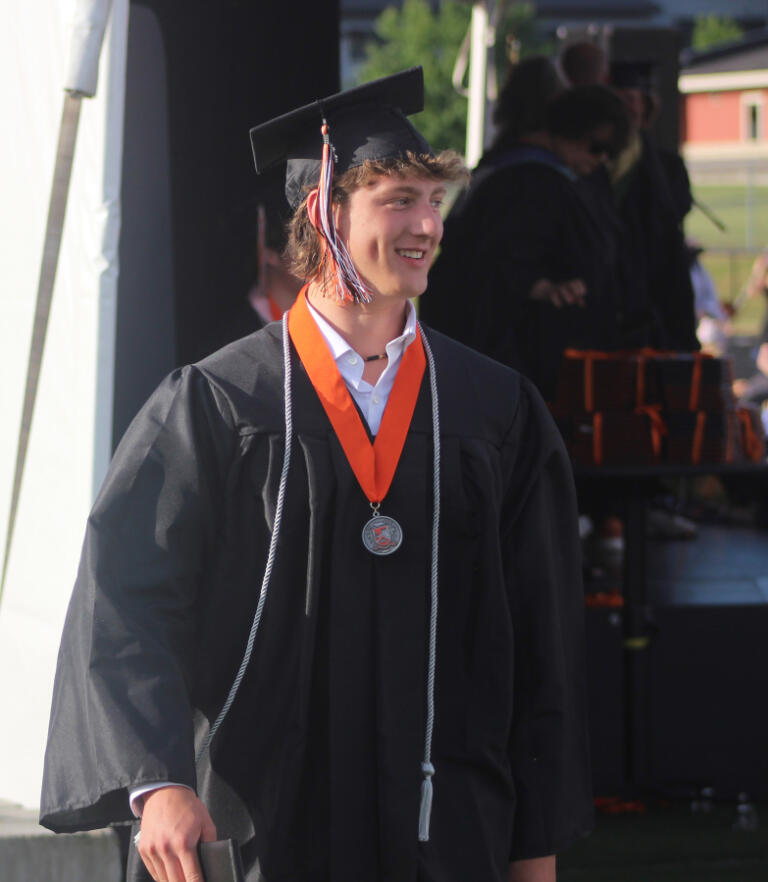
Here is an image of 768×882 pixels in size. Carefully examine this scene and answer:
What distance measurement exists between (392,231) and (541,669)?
71 centimetres

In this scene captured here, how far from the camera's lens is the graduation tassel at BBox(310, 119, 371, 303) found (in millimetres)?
2018

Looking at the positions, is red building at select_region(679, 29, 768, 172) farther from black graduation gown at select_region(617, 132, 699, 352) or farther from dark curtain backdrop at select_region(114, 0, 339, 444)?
dark curtain backdrop at select_region(114, 0, 339, 444)

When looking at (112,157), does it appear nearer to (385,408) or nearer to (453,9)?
(385,408)

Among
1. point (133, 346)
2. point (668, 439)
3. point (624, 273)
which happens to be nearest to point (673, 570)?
point (668, 439)

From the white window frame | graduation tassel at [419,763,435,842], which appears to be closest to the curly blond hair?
graduation tassel at [419,763,435,842]

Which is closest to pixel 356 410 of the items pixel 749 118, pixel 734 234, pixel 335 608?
pixel 335 608

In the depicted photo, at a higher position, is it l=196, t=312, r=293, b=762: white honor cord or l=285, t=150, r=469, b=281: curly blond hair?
l=285, t=150, r=469, b=281: curly blond hair

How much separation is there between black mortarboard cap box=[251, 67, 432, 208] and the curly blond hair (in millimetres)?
20

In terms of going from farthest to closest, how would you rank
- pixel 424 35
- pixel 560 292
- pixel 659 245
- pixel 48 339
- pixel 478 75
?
pixel 424 35 < pixel 478 75 < pixel 659 245 < pixel 560 292 < pixel 48 339

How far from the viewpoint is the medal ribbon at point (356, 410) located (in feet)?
6.43

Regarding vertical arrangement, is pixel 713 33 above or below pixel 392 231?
above

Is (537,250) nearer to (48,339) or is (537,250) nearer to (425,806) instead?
(48,339)

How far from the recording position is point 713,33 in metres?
47.0

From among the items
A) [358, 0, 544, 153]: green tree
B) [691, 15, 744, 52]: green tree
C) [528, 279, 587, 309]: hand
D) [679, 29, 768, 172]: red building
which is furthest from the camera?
[691, 15, 744, 52]: green tree
